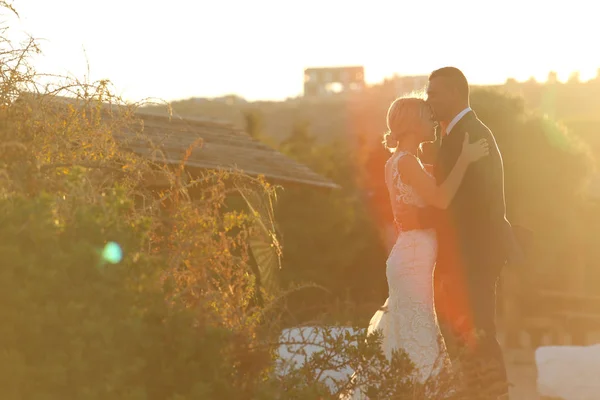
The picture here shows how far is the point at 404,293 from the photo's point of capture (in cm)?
704

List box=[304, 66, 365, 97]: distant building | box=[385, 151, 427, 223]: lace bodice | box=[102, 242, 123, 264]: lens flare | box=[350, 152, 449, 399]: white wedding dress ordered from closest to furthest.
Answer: box=[102, 242, 123, 264]: lens flare
box=[385, 151, 427, 223]: lace bodice
box=[350, 152, 449, 399]: white wedding dress
box=[304, 66, 365, 97]: distant building

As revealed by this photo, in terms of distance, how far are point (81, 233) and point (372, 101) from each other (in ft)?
421

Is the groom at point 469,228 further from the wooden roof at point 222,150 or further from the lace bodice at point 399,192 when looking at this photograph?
the wooden roof at point 222,150

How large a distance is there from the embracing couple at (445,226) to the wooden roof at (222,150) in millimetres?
4324

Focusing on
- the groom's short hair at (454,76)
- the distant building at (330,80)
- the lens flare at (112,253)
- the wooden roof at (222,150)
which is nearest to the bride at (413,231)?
the groom's short hair at (454,76)

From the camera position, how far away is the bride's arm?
6660 millimetres

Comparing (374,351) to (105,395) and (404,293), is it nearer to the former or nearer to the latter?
(105,395)

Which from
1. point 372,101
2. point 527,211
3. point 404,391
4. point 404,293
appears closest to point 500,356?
point 404,293

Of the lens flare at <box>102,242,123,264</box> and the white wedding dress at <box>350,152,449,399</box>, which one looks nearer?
the lens flare at <box>102,242,123,264</box>

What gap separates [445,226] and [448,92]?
85 centimetres

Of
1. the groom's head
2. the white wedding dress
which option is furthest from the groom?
the white wedding dress

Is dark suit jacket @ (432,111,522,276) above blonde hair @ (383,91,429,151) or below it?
below

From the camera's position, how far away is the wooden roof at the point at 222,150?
1170cm

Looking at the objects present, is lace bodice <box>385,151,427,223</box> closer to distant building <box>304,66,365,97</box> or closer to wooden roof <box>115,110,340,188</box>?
wooden roof <box>115,110,340,188</box>
